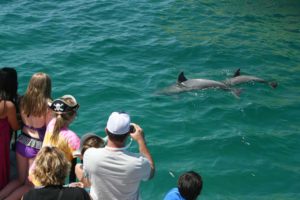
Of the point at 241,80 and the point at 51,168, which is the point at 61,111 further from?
the point at 241,80

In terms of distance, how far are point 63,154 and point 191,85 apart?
8.71m

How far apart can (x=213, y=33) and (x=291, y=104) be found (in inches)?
227

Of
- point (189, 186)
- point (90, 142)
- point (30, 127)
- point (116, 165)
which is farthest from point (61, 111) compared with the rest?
point (189, 186)

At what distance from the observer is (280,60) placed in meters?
15.3

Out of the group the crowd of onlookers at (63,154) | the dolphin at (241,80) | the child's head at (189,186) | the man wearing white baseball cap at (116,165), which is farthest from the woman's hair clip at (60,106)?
the dolphin at (241,80)

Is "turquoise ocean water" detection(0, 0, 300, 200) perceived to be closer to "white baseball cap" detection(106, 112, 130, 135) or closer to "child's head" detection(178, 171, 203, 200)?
"child's head" detection(178, 171, 203, 200)

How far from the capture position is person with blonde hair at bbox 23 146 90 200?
423cm

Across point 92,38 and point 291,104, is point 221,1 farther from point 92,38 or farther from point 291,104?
point 291,104

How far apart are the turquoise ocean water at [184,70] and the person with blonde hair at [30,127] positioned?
322 cm

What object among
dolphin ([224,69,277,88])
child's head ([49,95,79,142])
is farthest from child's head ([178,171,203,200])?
dolphin ([224,69,277,88])

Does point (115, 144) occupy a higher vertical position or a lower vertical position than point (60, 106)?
lower

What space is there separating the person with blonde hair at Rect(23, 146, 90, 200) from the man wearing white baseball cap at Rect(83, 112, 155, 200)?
1.46ft

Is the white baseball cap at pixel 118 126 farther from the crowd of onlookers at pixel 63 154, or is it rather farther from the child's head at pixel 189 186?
the child's head at pixel 189 186

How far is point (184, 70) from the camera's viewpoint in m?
14.2
